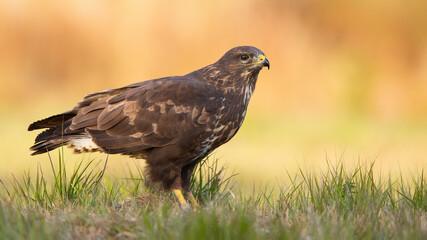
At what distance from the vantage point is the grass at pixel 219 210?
3404mm

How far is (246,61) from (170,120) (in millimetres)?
844

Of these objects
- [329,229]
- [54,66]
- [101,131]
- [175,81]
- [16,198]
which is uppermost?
[54,66]

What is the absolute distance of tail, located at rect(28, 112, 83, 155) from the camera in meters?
5.27

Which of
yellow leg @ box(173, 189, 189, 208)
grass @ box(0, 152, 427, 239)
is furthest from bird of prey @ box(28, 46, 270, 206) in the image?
grass @ box(0, 152, 427, 239)

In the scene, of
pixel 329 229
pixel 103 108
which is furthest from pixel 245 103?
pixel 329 229

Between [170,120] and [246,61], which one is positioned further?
[246,61]

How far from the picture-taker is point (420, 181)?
187 inches

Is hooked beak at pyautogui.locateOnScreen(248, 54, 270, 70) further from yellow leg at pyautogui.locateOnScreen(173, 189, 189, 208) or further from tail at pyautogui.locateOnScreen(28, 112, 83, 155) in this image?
tail at pyautogui.locateOnScreen(28, 112, 83, 155)

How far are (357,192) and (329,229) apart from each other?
1.05 m

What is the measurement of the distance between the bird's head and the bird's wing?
0.35 meters

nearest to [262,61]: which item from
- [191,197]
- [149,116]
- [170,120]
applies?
[170,120]

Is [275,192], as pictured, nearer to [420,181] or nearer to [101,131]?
[420,181]

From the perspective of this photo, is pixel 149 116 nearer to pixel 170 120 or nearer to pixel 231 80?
pixel 170 120

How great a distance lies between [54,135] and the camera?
5.37 metres
